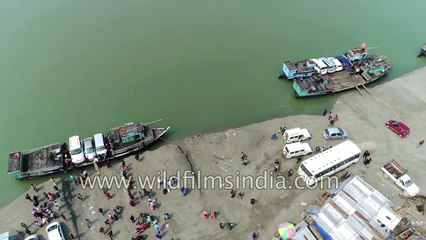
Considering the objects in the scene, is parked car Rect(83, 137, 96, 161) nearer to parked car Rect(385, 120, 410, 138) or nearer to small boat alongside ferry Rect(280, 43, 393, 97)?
small boat alongside ferry Rect(280, 43, 393, 97)

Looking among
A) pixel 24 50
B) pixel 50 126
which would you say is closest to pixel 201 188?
pixel 50 126

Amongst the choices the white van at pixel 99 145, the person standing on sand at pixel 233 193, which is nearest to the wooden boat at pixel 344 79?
the person standing on sand at pixel 233 193

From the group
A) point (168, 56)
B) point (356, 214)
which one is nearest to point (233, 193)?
point (356, 214)

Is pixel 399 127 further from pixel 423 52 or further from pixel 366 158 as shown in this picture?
pixel 423 52

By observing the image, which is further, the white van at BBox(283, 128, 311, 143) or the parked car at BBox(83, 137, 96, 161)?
the white van at BBox(283, 128, 311, 143)

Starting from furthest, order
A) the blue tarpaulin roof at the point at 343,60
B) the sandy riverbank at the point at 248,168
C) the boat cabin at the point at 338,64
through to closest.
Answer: the blue tarpaulin roof at the point at 343,60, the boat cabin at the point at 338,64, the sandy riverbank at the point at 248,168

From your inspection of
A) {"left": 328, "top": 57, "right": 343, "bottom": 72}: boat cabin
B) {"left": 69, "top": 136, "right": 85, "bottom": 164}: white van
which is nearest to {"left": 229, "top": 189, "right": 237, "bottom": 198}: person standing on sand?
{"left": 69, "top": 136, "right": 85, "bottom": 164}: white van

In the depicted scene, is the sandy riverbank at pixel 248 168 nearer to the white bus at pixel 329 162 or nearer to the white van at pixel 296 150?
the white van at pixel 296 150
